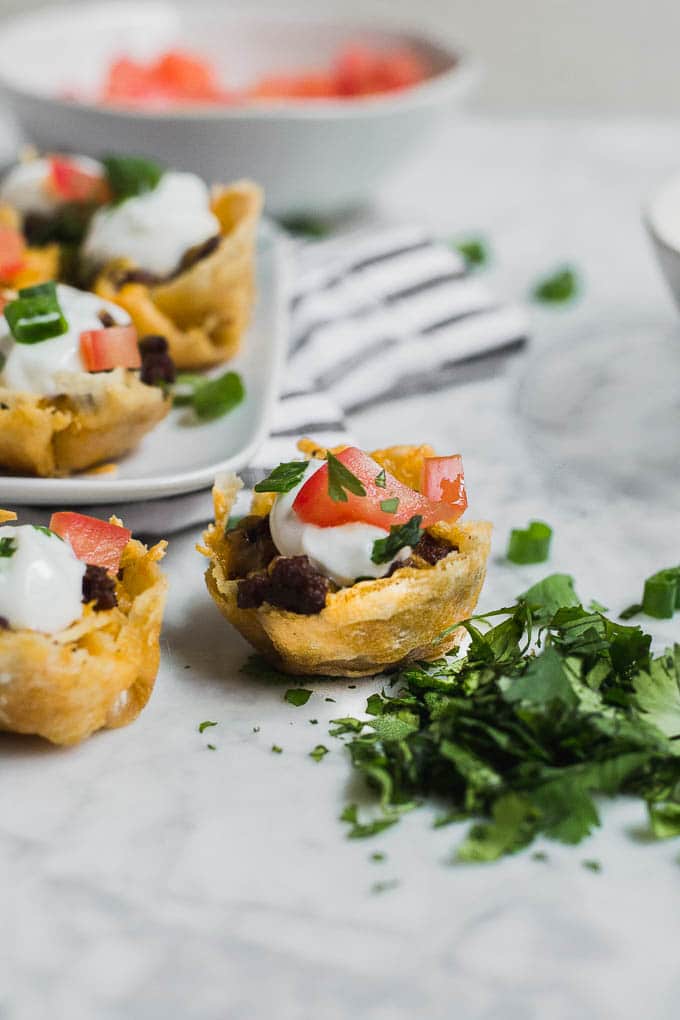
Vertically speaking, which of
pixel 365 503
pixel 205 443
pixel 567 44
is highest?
pixel 365 503

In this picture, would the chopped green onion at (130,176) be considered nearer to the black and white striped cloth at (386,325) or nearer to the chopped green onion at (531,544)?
the black and white striped cloth at (386,325)

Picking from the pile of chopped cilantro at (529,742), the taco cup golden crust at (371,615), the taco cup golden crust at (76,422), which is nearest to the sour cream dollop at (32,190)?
the taco cup golden crust at (76,422)

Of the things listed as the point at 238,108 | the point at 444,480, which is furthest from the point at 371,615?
the point at 238,108

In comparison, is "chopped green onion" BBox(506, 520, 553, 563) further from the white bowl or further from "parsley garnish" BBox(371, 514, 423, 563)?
the white bowl

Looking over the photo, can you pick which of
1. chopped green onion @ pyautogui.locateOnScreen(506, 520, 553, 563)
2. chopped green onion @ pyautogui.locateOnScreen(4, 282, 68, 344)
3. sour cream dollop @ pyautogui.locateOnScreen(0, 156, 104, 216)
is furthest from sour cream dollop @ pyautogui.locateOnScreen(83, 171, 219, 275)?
chopped green onion @ pyautogui.locateOnScreen(506, 520, 553, 563)

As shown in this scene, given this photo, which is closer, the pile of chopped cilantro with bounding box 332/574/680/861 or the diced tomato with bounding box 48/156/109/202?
the pile of chopped cilantro with bounding box 332/574/680/861

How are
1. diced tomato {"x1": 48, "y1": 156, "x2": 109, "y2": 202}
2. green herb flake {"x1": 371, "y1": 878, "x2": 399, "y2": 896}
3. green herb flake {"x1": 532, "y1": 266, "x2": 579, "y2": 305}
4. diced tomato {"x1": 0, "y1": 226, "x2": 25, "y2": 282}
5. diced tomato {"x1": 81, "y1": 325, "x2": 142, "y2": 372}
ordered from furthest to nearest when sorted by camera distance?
green herb flake {"x1": 532, "y1": 266, "x2": 579, "y2": 305} → diced tomato {"x1": 48, "y1": 156, "x2": 109, "y2": 202} → diced tomato {"x1": 0, "y1": 226, "x2": 25, "y2": 282} → diced tomato {"x1": 81, "y1": 325, "x2": 142, "y2": 372} → green herb flake {"x1": 371, "y1": 878, "x2": 399, "y2": 896}

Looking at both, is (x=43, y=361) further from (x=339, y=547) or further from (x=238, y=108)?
(x=238, y=108)
